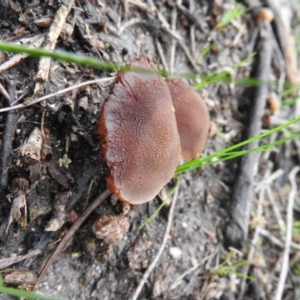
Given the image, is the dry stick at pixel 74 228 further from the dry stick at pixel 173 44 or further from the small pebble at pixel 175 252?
the dry stick at pixel 173 44

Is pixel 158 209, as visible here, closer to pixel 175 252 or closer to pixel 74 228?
pixel 175 252

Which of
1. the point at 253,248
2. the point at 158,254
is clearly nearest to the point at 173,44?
the point at 158,254

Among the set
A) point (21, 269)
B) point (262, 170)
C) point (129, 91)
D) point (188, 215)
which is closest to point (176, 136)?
point (129, 91)

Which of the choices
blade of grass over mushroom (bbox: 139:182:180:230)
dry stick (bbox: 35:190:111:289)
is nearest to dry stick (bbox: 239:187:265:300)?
blade of grass over mushroom (bbox: 139:182:180:230)

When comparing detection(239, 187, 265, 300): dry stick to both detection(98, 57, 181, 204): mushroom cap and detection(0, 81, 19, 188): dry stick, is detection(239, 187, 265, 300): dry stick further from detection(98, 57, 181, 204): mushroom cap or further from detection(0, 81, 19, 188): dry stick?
detection(0, 81, 19, 188): dry stick

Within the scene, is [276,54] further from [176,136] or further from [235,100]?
[176,136]

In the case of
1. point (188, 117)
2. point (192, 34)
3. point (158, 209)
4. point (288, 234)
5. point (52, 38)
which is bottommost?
point (288, 234)


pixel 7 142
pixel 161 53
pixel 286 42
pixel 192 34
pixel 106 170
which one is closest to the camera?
pixel 7 142
